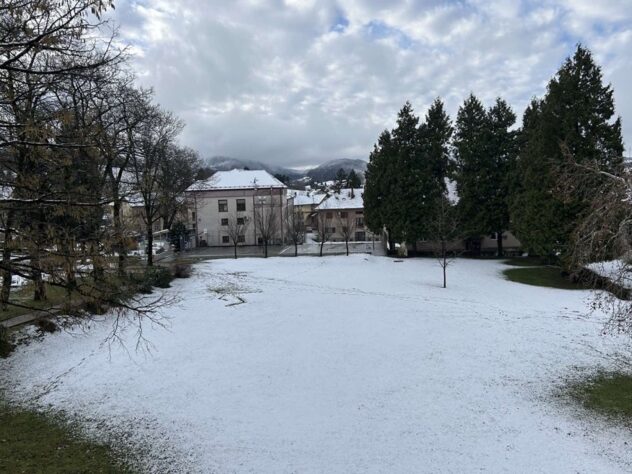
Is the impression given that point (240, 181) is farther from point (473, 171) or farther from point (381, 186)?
point (473, 171)

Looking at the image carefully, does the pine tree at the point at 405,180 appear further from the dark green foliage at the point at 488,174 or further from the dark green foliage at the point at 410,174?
the dark green foliage at the point at 488,174

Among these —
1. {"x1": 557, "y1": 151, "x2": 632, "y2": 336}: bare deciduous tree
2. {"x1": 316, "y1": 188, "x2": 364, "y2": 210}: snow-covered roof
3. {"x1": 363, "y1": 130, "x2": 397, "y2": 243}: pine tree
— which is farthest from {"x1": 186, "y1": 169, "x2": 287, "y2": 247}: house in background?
{"x1": 557, "y1": 151, "x2": 632, "y2": 336}: bare deciduous tree

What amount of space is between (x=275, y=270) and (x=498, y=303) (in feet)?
48.6

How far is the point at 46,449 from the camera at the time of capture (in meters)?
7.68

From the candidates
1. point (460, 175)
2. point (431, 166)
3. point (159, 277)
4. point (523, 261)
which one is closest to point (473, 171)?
point (460, 175)

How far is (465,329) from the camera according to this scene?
15305mm

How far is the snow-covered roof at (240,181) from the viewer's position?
50062 millimetres

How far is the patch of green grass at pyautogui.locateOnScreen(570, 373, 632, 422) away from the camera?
30.6 ft

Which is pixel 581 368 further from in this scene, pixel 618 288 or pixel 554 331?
pixel 618 288

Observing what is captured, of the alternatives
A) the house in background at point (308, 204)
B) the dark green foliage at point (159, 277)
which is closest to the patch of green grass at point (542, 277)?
the dark green foliage at point (159, 277)

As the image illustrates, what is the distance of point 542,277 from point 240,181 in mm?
36669

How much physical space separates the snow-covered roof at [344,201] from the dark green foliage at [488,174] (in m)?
23.8

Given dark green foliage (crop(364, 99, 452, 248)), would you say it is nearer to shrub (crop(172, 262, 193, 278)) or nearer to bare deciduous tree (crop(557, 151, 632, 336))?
shrub (crop(172, 262, 193, 278))

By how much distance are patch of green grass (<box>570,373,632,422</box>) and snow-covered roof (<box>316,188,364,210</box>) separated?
155ft
